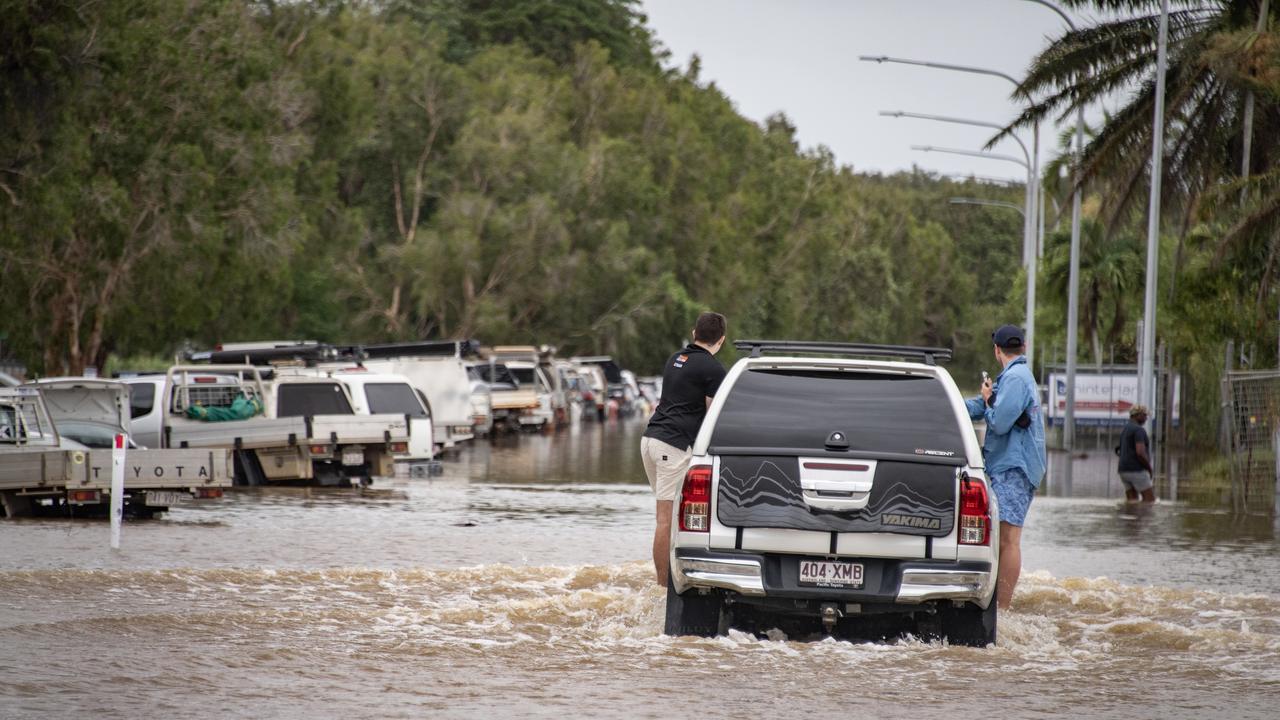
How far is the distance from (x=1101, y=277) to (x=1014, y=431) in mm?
51663

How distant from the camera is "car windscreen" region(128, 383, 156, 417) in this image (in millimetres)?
26094

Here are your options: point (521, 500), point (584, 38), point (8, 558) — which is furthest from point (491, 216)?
point (8, 558)

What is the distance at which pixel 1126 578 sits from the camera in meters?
15.0

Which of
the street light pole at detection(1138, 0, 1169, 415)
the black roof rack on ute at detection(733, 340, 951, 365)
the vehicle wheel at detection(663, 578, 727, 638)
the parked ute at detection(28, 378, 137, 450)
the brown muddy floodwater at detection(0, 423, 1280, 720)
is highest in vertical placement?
the street light pole at detection(1138, 0, 1169, 415)

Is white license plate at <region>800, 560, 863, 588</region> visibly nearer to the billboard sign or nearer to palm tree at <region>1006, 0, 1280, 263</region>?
palm tree at <region>1006, 0, 1280, 263</region>

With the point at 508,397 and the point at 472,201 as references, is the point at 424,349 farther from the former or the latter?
the point at 472,201

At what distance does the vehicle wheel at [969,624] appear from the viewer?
991 cm

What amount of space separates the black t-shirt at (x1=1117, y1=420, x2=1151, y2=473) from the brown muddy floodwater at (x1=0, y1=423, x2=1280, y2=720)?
220 inches

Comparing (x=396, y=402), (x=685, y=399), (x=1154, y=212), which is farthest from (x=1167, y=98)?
(x=685, y=399)

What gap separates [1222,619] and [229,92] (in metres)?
40.1

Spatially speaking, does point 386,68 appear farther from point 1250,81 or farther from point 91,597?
point 91,597

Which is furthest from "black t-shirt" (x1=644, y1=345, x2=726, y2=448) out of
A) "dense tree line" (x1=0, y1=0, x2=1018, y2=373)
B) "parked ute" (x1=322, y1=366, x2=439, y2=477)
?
"dense tree line" (x1=0, y1=0, x2=1018, y2=373)

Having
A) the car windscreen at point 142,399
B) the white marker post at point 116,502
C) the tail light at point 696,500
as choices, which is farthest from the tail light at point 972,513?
the car windscreen at point 142,399

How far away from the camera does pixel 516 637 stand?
1062 cm
